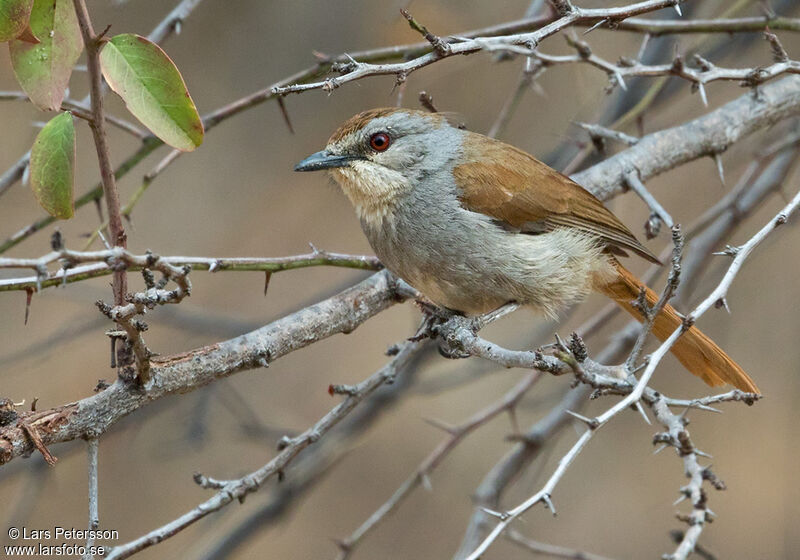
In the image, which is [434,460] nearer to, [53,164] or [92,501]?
[92,501]

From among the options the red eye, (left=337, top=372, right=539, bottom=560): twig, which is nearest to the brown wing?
the red eye

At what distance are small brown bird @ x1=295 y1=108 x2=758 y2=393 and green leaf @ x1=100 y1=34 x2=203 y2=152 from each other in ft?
A: 5.30

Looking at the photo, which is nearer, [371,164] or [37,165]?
[37,165]

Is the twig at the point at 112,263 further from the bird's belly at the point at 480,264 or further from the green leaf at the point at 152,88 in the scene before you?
the green leaf at the point at 152,88

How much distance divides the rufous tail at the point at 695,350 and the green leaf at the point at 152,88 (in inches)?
93.4

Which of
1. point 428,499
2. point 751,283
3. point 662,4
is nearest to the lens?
point 662,4

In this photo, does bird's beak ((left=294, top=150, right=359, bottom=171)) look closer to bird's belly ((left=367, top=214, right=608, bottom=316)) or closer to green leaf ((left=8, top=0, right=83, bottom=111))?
bird's belly ((left=367, top=214, right=608, bottom=316))

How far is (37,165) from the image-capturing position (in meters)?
2.44

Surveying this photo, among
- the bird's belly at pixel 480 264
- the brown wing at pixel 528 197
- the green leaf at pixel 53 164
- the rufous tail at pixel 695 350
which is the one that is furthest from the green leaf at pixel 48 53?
the rufous tail at pixel 695 350

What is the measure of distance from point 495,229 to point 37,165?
222 cm

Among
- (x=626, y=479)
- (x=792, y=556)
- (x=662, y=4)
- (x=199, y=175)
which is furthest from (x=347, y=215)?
(x=662, y=4)

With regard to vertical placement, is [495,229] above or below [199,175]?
above

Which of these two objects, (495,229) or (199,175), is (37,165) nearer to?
(495,229)

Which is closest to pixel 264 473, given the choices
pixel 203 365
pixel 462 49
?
pixel 203 365
